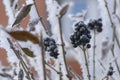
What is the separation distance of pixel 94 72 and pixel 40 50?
0.13 metres

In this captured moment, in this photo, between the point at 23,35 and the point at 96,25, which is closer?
the point at 23,35

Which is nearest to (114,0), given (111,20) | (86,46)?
(111,20)

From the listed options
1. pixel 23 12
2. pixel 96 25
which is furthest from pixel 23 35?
pixel 96 25

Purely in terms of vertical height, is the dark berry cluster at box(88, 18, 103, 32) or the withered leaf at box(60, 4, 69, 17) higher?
the withered leaf at box(60, 4, 69, 17)

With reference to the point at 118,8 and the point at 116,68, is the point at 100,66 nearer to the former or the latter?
the point at 116,68

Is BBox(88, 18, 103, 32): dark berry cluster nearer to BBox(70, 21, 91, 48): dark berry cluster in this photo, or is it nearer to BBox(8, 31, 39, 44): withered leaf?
BBox(70, 21, 91, 48): dark berry cluster

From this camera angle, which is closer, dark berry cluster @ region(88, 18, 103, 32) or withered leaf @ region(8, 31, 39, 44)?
withered leaf @ region(8, 31, 39, 44)

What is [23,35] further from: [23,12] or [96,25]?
[96,25]

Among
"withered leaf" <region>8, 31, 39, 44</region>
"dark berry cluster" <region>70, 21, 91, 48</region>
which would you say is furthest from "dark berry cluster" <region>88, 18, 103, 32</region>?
"withered leaf" <region>8, 31, 39, 44</region>

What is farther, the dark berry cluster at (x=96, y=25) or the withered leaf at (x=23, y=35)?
the dark berry cluster at (x=96, y=25)

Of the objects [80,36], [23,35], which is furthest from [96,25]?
[23,35]

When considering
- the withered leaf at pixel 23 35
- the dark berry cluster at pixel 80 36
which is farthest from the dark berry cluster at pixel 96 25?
the withered leaf at pixel 23 35

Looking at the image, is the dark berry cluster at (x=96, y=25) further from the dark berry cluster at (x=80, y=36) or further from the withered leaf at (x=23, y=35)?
the withered leaf at (x=23, y=35)

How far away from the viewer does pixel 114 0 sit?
716mm
